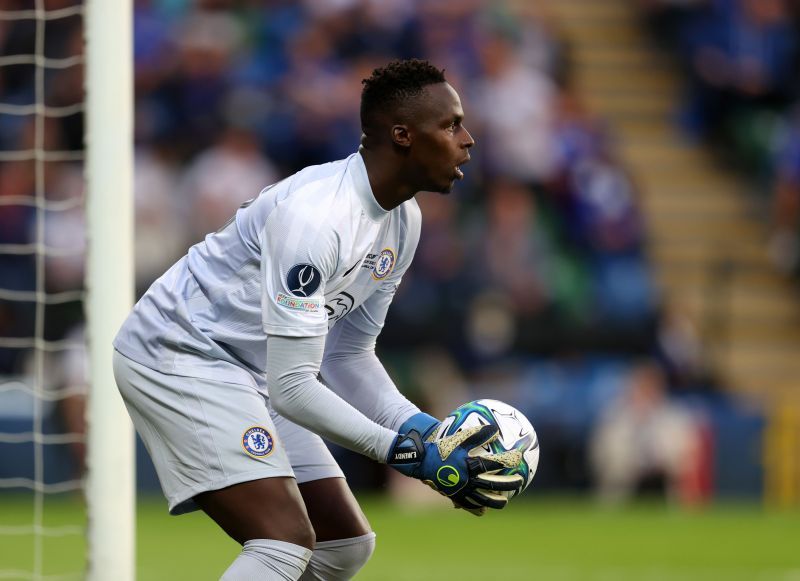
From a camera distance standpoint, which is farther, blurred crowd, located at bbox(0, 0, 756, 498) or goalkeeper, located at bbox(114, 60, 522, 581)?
blurred crowd, located at bbox(0, 0, 756, 498)

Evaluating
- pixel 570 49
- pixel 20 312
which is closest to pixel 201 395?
pixel 20 312

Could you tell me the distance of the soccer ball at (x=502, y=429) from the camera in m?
4.19

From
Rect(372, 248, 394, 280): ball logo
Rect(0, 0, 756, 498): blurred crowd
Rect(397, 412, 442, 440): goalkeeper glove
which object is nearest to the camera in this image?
Rect(397, 412, 442, 440): goalkeeper glove

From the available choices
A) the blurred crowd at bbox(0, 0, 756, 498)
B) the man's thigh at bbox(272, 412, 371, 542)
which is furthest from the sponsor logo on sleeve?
the blurred crowd at bbox(0, 0, 756, 498)

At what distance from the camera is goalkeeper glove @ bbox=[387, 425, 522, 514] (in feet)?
13.5

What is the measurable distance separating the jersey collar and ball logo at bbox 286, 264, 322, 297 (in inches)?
12.5

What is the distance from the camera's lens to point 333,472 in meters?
4.83

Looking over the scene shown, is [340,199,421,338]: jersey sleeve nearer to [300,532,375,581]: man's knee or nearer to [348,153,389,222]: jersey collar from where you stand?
[348,153,389,222]: jersey collar

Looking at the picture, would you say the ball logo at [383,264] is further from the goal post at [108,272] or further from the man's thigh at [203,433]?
the goal post at [108,272]

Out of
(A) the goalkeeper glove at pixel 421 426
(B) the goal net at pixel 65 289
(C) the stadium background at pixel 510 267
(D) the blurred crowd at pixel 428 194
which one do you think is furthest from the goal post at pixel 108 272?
(D) the blurred crowd at pixel 428 194

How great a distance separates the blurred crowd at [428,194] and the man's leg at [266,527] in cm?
693

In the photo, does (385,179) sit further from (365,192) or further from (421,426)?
(421,426)

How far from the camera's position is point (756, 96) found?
15.5 metres

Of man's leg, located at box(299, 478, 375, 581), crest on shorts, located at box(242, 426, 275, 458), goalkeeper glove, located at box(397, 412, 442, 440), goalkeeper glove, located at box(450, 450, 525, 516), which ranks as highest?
goalkeeper glove, located at box(397, 412, 442, 440)
